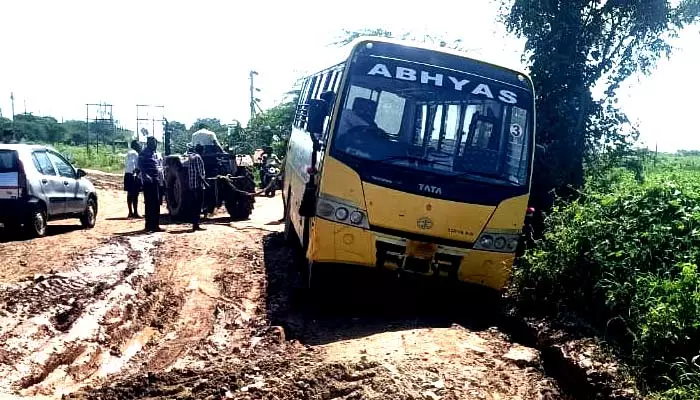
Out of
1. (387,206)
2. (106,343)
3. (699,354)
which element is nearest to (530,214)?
(387,206)

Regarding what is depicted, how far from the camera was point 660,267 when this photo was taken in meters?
6.05

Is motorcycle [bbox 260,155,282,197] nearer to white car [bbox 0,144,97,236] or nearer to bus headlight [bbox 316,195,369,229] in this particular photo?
white car [bbox 0,144,97,236]

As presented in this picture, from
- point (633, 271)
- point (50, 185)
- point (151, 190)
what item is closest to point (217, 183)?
point (151, 190)

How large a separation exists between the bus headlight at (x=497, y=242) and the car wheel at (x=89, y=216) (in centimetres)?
945

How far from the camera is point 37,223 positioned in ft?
38.9

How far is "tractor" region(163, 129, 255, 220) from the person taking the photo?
48.8 feet

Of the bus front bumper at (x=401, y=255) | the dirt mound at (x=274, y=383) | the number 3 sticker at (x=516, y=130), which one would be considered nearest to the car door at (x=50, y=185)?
the bus front bumper at (x=401, y=255)

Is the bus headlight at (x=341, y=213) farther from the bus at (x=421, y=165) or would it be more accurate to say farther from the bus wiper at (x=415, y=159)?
the bus wiper at (x=415, y=159)

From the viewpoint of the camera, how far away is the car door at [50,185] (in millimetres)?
12180

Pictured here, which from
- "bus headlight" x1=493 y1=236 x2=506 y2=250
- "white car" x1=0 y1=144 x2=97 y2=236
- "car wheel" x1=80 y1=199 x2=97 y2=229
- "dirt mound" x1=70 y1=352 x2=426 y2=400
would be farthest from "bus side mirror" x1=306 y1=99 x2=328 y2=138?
"car wheel" x1=80 y1=199 x2=97 y2=229

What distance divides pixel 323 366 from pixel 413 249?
215 centimetres

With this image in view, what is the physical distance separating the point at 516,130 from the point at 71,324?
16.1 ft

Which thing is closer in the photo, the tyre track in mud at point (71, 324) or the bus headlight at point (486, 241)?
the tyre track in mud at point (71, 324)

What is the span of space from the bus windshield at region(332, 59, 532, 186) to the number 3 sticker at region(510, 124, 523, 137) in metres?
0.01
